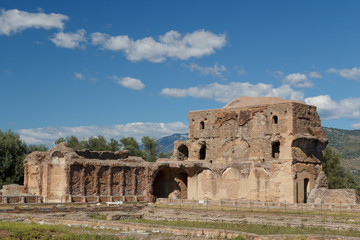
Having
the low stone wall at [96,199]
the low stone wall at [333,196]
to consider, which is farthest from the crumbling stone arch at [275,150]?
the low stone wall at [96,199]

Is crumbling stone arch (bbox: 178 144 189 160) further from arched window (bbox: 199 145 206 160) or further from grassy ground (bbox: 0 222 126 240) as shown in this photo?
grassy ground (bbox: 0 222 126 240)

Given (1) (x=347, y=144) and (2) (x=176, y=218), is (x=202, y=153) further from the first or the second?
(1) (x=347, y=144)

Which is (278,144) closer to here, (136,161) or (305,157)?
(305,157)

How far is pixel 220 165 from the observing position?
45219mm

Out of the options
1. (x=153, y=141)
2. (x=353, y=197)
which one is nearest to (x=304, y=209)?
(x=353, y=197)

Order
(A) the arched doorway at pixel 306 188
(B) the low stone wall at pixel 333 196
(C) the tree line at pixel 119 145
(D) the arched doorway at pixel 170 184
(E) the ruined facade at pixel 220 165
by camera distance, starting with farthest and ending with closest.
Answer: (C) the tree line at pixel 119 145, (D) the arched doorway at pixel 170 184, (A) the arched doorway at pixel 306 188, (E) the ruined facade at pixel 220 165, (B) the low stone wall at pixel 333 196

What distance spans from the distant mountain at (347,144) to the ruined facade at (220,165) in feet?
278

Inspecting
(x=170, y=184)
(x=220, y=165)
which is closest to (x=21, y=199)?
(x=170, y=184)

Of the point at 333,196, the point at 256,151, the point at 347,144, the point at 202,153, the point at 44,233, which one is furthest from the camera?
the point at 347,144

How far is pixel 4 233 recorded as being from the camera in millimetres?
19594

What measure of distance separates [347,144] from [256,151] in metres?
128

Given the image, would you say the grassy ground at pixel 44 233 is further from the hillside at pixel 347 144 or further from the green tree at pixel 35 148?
the hillside at pixel 347 144

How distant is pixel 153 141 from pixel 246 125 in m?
38.1

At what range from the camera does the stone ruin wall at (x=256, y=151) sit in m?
41.5
